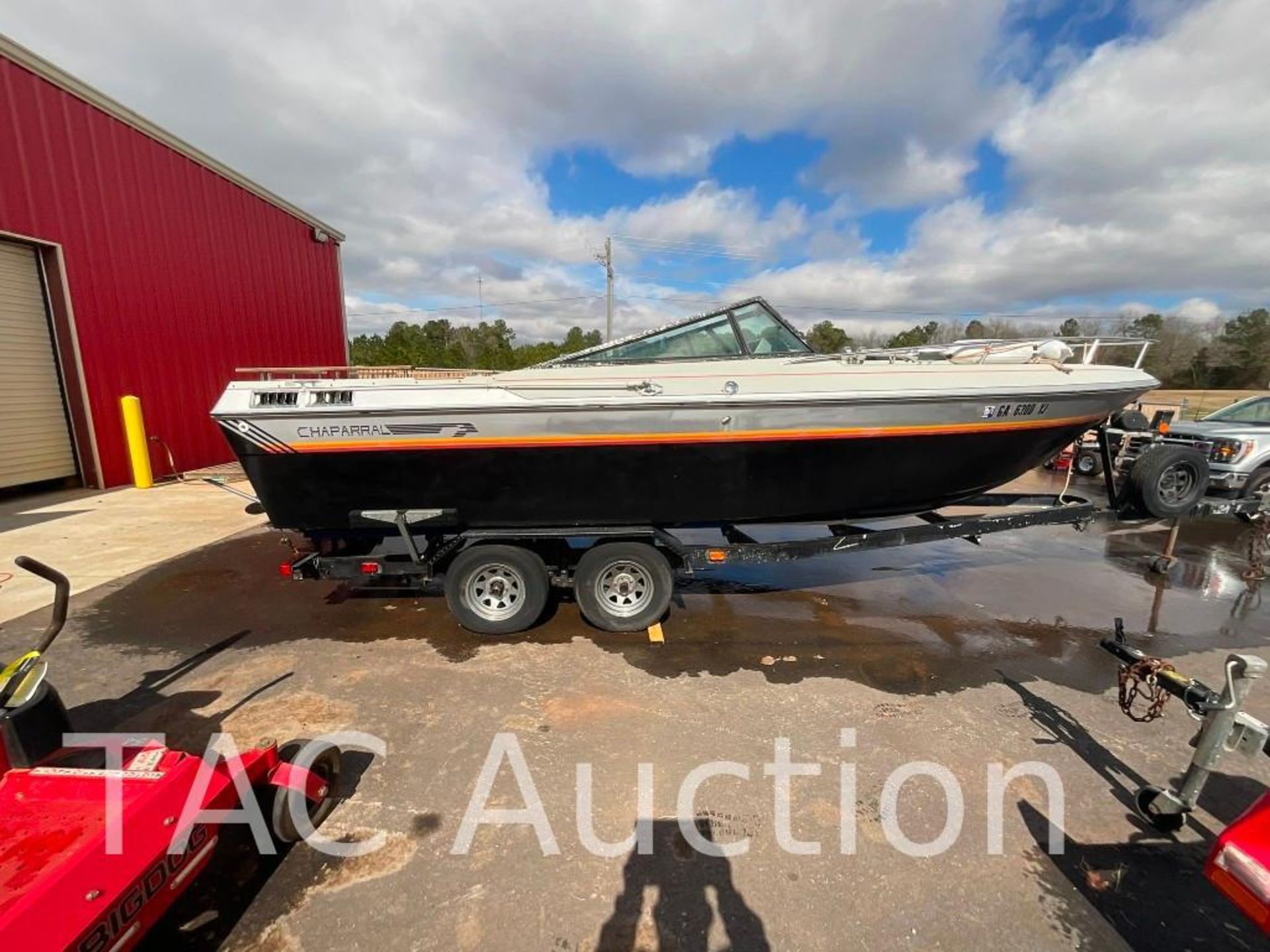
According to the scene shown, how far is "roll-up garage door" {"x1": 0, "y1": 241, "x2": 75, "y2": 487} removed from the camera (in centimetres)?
769

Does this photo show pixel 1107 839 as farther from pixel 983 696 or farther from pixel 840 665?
pixel 840 665

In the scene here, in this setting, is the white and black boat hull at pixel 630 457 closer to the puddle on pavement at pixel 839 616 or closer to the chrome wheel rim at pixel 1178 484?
the puddle on pavement at pixel 839 616

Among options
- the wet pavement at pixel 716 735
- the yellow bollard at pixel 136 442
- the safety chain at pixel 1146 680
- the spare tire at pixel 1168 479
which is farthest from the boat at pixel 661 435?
the yellow bollard at pixel 136 442

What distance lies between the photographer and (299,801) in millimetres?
2174

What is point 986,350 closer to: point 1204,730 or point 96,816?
point 1204,730

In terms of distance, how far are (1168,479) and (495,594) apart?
5.22m

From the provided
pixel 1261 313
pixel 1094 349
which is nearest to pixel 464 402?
pixel 1094 349

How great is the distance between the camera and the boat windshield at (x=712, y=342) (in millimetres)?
4121

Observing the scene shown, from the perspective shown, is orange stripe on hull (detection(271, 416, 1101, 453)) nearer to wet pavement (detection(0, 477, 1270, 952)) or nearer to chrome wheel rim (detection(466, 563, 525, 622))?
chrome wheel rim (detection(466, 563, 525, 622))

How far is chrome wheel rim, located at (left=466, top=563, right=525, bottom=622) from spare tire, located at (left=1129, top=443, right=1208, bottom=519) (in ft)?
15.4

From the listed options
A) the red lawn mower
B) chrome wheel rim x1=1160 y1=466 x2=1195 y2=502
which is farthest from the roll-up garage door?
chrome wheel rim x1=1160 y1=466 x2=1195 y2=502

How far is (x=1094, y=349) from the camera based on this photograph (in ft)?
13.5

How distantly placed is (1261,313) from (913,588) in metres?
59.9

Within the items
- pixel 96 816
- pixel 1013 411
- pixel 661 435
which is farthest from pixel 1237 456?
pixel 96 816
